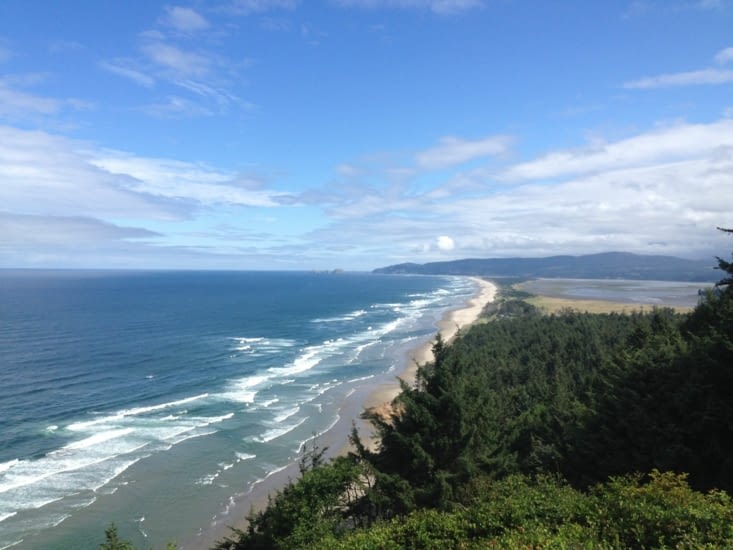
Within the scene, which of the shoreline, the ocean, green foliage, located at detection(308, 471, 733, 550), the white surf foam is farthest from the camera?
the white surf foam

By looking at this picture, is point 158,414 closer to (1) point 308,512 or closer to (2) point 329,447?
(2) point 329,447

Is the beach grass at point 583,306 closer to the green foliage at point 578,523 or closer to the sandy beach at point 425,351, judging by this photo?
the sandy beach at point 425,351

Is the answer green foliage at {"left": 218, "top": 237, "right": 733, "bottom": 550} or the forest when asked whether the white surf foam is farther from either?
the forest

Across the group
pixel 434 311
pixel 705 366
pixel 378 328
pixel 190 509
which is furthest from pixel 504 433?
pixel 434 311

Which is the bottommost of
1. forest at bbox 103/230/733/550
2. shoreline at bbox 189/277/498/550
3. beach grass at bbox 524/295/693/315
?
shoreline at bbox 189/277/498/550

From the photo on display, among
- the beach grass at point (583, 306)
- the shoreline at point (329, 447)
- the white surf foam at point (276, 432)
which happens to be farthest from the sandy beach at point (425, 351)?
the beach grass at point (583, 306)

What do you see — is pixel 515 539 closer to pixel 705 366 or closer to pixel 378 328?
pixel 705 366

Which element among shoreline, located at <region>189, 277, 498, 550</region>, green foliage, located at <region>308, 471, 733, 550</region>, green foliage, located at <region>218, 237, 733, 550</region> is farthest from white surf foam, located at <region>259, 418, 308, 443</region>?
green foliage, located at <region>308, 471, 733, 550</region>
